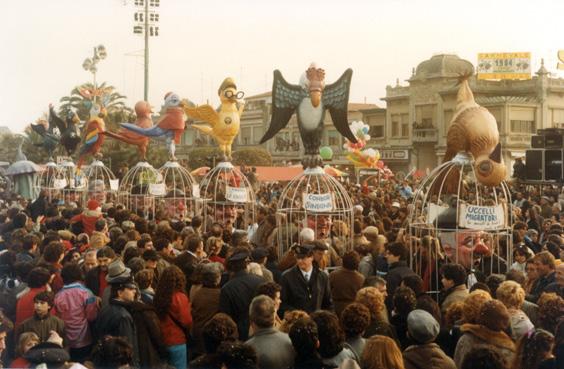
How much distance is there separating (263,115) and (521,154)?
17137 millimetres

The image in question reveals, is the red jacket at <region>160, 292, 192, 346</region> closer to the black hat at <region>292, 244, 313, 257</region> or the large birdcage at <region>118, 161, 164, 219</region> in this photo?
the black hat at <region>292, 244, 313, 257</region>

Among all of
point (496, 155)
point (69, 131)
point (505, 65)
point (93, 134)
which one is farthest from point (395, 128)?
point (496, 155)

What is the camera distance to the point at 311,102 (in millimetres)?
10805

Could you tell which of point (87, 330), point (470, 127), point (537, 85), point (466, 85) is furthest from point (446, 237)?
point (537, 85)

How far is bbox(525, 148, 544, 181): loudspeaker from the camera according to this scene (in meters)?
16.6

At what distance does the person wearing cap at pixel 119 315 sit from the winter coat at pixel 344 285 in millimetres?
2137

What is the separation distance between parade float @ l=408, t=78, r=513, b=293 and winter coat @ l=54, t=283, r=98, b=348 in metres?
3.87

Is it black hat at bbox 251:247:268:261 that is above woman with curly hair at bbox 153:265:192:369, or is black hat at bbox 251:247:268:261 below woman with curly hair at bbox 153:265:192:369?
above

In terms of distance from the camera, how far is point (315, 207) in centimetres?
1019

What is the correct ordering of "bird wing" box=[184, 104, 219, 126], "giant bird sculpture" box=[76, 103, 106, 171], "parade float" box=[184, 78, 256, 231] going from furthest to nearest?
"giant bird sculpture" box=[76, 103, 106, 171] < "bird wing" box=[184, 104, 219, 126] < "parade float" box=[184, 78, 256, 231]

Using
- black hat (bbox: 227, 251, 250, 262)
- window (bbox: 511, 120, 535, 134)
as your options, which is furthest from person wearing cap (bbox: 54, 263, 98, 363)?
window (bbox: 511, 120, 535, 134)

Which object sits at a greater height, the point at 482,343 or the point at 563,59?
the point at 563,59

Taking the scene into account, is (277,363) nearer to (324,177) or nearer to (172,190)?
(324,177)

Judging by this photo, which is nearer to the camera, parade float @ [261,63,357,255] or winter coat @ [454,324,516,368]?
winter coat @ [454,324,516,368]
